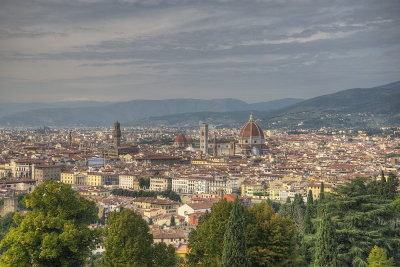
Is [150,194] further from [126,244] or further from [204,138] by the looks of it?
[204,138]

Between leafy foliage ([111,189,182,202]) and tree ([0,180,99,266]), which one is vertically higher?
tree ([0,180,99,266])

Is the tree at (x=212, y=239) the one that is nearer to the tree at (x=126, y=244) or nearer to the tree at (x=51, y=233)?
the tree at (x=126, y=244)

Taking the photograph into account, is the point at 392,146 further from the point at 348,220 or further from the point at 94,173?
the point at 348,220

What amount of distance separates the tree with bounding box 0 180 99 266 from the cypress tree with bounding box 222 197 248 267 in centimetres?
279

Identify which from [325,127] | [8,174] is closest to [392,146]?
[8,174]

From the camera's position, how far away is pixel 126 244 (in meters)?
13.4

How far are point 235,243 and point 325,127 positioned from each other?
157 meters

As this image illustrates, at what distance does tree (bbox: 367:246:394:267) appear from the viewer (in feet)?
37.4

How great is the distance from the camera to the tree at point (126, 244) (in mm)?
13250

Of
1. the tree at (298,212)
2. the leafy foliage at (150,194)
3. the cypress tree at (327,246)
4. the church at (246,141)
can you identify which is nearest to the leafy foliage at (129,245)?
the cypress tree at (327,246)

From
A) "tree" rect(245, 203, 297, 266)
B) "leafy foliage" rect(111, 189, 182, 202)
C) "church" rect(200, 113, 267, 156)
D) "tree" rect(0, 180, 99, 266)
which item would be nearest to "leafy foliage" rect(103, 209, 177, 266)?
"tree" rect(0, 180, 99, 266)

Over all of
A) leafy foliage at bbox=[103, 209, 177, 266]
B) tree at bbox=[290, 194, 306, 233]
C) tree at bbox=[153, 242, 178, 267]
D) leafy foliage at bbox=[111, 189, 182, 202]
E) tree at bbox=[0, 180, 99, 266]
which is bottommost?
leafy foliage at bbox=[111, 189, 182, 202]

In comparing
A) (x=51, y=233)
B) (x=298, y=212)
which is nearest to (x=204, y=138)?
(x=298, y=212)

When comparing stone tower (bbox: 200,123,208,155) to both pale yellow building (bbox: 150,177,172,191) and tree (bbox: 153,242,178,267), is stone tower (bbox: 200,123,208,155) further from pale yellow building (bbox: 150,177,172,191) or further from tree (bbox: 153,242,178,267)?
tree (bbox: 153,242,178,267)
